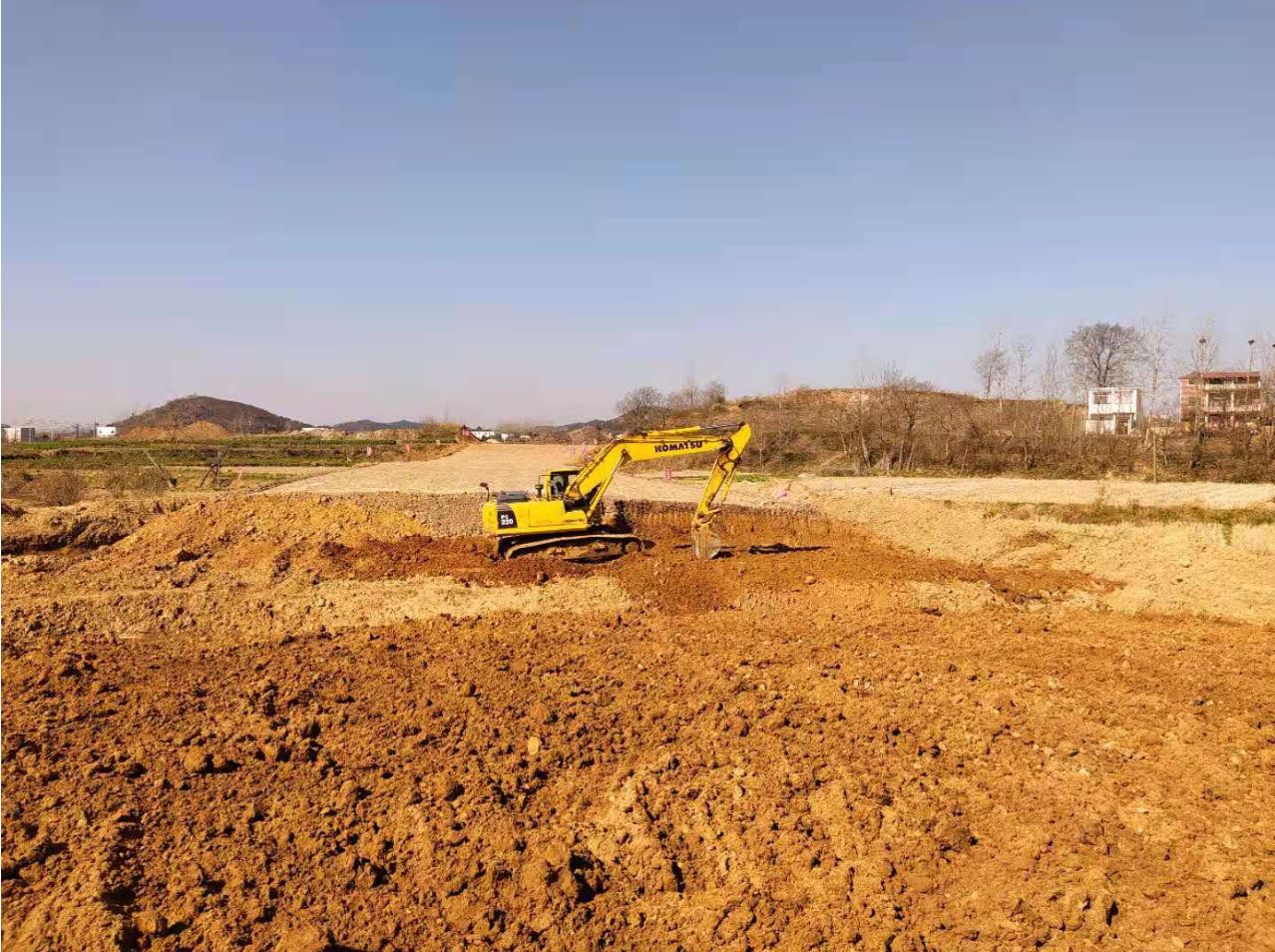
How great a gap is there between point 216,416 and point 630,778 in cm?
12294

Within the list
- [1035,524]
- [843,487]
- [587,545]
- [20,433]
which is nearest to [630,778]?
[587,545]

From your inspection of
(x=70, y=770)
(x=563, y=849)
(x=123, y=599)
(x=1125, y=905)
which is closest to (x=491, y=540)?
(x=123, y=599)

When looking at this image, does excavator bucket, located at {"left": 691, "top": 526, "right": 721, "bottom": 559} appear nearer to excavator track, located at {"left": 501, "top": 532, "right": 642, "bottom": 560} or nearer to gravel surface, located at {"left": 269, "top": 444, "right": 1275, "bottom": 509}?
excavator track, located at {"left": 501, "top": 532, "right": 642, "bottom": 560}

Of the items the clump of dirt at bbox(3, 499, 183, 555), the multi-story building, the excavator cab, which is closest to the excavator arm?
the excavator cab

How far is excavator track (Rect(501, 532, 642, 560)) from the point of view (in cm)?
1519

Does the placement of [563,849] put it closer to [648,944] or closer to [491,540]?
[648,944]

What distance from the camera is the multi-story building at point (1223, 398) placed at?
3122 cm

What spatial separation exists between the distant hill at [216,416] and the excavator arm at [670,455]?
85.0 m

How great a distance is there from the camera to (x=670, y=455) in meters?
15.1

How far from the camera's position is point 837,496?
23109 mm

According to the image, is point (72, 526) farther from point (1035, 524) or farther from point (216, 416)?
point (216, 416)

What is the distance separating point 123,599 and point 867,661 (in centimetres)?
1004

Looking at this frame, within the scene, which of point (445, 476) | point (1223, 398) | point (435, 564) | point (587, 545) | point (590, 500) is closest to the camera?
point (435, 564)

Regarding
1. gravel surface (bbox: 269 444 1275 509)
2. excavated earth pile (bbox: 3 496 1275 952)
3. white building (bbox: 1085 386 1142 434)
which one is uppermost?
white building (bbox: 1085 386 1142 434)
